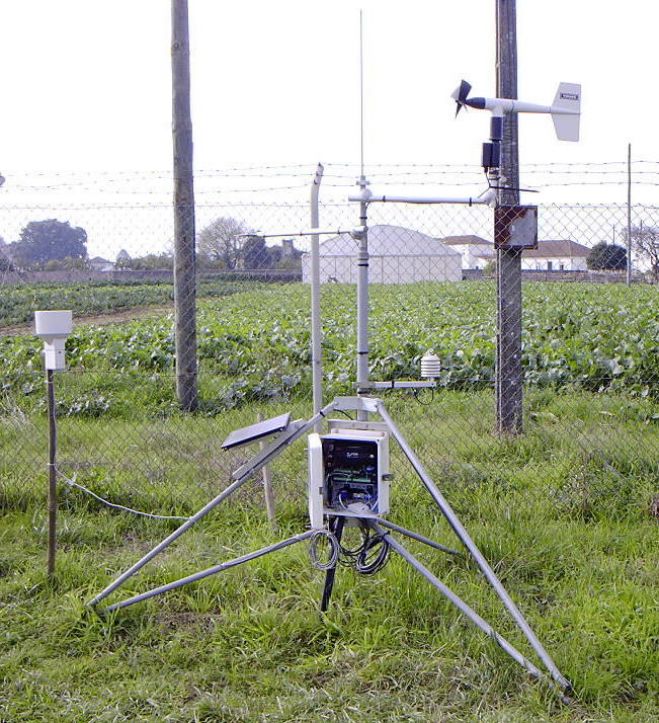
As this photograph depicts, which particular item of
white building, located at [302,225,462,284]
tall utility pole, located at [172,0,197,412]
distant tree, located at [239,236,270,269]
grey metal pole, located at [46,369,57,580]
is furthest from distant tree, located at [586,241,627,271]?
grey metal pole, located at [46,369,57,580]

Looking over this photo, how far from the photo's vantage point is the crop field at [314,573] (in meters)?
3.15

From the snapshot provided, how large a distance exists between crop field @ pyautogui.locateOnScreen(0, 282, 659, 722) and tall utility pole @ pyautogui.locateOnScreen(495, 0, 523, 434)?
47 cm

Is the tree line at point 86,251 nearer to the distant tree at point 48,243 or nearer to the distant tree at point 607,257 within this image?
the distant tree at point 48,243

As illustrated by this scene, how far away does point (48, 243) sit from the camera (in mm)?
5234

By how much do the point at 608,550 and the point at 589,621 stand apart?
81cm

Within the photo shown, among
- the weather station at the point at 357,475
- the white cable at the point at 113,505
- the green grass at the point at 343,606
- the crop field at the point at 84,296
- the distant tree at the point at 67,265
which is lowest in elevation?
the green grass at the point at 343,606

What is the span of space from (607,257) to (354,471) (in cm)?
272

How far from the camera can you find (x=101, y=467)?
5277mm

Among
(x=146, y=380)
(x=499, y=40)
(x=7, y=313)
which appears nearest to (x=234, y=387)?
(x=146, y=380)

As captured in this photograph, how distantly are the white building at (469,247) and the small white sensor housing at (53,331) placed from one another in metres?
2.26

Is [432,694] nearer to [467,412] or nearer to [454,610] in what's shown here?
[454,610]

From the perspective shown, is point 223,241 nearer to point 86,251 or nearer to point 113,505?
point 86,251

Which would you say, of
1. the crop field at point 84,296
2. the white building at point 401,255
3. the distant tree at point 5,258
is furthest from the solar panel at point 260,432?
the distant tree at point 5,258

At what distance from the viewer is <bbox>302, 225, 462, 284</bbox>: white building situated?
4914 mm
